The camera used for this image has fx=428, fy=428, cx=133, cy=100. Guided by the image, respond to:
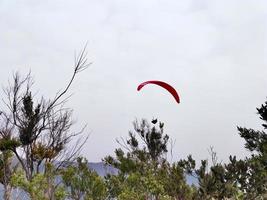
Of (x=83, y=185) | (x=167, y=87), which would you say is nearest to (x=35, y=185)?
(x=167, y=87)

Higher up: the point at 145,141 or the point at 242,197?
the point at 145,141

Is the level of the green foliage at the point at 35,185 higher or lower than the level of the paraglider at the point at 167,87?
lower

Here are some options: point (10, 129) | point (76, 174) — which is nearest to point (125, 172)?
point (76, 174)

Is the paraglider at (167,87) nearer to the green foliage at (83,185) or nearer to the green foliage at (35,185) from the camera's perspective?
the green foliage at (35,185)

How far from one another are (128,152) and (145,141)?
5.78 feet

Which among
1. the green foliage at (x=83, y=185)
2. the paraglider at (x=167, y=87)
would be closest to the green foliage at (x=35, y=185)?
the paraglider at (x=167, y=87)

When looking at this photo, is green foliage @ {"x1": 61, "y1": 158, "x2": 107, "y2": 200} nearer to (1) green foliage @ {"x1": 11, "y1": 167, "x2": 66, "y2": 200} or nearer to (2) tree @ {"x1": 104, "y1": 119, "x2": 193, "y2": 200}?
(2) tree @ {"x1": 104, "y1": 119, "x2": 193, "y2": 200}

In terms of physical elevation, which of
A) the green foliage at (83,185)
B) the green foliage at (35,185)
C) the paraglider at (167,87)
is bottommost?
the green foliage at (35,185)

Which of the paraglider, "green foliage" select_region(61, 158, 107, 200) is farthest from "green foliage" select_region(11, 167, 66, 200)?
"green foliage" select_region(61, 158, 107, 200)

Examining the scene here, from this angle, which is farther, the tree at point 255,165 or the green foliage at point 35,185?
the tree at point 255,165

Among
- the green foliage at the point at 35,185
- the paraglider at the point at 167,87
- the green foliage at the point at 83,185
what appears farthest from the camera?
the green foliage at the point at 83,185

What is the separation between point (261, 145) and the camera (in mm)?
16547

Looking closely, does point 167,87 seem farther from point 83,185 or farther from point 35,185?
point 83,185

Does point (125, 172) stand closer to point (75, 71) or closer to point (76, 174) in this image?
point (76, 174)
